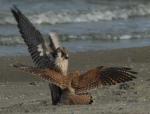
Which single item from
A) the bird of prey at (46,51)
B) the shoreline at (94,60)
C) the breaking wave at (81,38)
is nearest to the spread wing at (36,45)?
the bird of prey at (46,51)

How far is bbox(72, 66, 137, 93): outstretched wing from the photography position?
20.4 feet

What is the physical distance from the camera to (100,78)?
6.25m

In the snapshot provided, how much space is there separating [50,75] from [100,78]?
19.1 inches

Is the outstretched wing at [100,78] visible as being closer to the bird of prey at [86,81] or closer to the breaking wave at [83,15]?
the bird of prey at [86,81]

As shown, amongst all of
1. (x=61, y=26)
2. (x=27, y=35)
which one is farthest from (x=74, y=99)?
(x=61, y=26)

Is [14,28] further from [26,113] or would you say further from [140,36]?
[26,113]

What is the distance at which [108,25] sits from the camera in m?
18.3

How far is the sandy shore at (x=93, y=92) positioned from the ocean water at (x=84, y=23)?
3.23 ft

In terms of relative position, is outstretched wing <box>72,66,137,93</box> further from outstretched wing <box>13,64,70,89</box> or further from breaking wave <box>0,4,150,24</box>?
breaking wave <box>0,4,150,24</box>

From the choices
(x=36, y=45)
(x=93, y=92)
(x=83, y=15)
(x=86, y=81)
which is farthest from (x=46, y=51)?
(x=83, y=15)

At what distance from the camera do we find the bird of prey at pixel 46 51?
6152 millimetres

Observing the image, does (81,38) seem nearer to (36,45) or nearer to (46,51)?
(36,45)

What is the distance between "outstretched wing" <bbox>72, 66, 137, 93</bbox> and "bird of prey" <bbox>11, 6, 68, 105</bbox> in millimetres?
185

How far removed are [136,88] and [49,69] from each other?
2.42m
